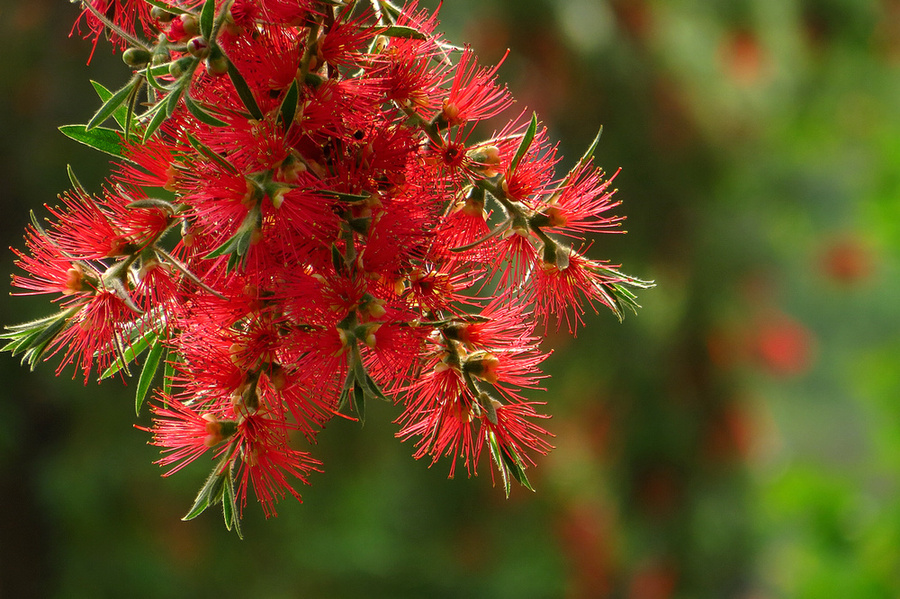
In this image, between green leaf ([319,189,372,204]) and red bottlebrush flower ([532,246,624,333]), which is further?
red bottlebrush flower ([532,246,624,333])

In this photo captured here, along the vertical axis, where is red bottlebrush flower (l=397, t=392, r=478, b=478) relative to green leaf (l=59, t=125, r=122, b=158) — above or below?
below

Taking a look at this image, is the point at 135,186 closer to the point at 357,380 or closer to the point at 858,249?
the point at 357,380

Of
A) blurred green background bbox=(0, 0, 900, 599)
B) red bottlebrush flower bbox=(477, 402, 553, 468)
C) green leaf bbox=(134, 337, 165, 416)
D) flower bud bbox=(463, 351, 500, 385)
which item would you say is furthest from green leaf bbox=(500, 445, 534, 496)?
blurred green background bbox=(0, 0, 900, 599)

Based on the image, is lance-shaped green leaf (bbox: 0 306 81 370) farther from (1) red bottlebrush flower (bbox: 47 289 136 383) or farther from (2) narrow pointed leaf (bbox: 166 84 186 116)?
(2) narrow pointed leaf (bbox: 166 84 186 116)

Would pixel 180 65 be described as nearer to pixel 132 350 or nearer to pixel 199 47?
pixel 199 47

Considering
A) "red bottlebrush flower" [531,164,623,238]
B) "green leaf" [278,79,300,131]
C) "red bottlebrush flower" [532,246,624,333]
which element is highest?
"red bottlebrush flower" [531,164,623,238]
